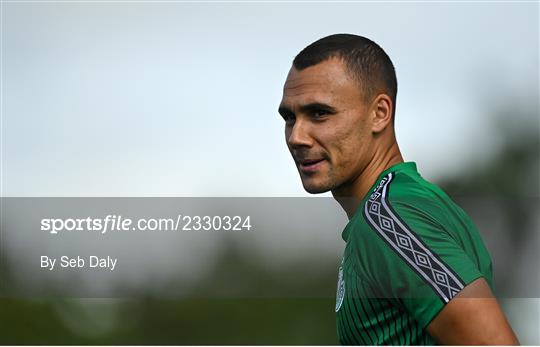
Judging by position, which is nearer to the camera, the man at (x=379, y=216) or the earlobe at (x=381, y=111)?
the man at (x=379, y=216)

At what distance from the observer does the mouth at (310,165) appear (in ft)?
16.7

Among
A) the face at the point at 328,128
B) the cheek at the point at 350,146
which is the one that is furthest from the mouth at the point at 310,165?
the cheek at the point at 350,146

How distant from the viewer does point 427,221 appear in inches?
166

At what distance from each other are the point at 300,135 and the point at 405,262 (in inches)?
50.1

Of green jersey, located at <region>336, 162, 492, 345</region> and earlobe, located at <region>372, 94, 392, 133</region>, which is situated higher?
earlobe, located at <region>372, 94, 392, 133</region>

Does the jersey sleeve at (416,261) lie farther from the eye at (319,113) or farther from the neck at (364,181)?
the eye at (319,113)

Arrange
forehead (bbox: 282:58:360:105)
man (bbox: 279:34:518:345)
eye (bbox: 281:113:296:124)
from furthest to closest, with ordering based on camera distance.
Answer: eye (bbox: 281:113:296:124)
forehead (bbox: 282:58:360:105)
man (bbox: 279:34:518:345)

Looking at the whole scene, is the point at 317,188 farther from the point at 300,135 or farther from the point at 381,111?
the point at 381,111

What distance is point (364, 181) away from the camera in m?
5.11

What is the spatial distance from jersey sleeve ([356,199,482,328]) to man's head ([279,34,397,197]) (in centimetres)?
84

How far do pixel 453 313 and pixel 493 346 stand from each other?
25cm

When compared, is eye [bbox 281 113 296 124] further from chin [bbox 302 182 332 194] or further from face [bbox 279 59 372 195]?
chin [bbox 302 182 332 194]

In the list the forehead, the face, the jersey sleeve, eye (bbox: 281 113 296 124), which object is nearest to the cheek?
the face

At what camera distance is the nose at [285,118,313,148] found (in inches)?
200
